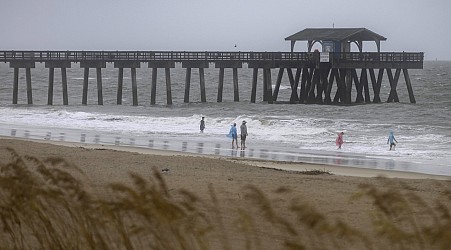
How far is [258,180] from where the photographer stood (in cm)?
1658

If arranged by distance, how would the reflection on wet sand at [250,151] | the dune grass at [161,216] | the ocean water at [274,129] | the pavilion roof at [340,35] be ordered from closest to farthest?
the dune grass at [161,216]
the reflection on wet sand at [250,151]
the ocean water at [274,129]
the pavilion roof at [340,35]

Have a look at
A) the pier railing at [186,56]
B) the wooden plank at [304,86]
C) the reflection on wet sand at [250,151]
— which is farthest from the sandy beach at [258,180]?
the wooden plank at [304,86]

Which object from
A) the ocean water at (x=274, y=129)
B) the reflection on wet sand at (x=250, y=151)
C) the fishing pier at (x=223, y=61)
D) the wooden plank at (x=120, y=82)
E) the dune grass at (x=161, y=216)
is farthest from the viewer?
the fishing pier at (x=223, y=61)

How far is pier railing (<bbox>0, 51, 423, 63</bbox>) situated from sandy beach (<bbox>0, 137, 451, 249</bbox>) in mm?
27043

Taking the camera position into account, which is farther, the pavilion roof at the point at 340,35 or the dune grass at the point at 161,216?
the pavilion roof at the point at 340,35

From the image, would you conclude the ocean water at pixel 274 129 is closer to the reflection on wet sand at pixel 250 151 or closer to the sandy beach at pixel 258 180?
the reflection on wet sand at pixel 250 151

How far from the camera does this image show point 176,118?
4334 cm

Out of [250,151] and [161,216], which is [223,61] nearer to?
[250,151]

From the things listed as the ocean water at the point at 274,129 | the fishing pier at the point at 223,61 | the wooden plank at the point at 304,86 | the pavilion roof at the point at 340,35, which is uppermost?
the pavilion roof at the point at 340,35

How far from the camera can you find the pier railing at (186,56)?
5119 centimetres

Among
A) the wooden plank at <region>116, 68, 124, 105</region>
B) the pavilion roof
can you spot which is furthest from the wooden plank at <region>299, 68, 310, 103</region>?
the wooden plank at <region>116, 68, 124, 105</region>

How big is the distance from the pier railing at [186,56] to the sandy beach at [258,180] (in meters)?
27.0

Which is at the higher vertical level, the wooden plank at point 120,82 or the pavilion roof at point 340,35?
the pavilion roof at point 340,35

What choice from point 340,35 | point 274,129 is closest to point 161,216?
point 274,129
